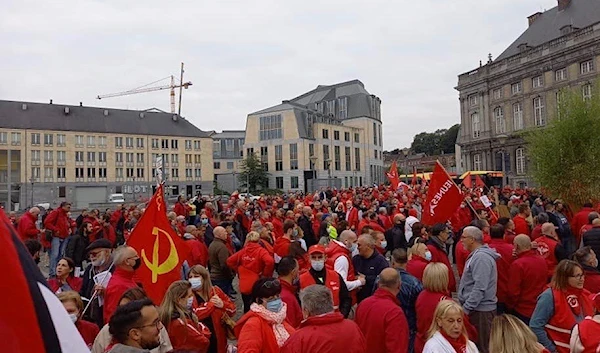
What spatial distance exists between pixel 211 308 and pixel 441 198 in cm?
657

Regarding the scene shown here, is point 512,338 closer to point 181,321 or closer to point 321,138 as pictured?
point 181,321

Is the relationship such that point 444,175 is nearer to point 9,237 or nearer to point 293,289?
point 293,289

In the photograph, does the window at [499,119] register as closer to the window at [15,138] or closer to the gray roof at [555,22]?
the gray roof at [555,22]

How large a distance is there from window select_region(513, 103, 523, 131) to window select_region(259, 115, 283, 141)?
35.0 metres

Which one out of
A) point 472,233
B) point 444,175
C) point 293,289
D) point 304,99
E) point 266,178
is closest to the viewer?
point 293,289

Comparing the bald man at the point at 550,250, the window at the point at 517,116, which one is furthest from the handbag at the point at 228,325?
the window at the point at 517,116

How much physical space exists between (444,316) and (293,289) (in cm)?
186

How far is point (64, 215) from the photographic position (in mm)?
12953

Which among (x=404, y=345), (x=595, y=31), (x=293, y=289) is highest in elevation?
(x=595, y=31)

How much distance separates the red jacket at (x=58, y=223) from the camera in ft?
42.0

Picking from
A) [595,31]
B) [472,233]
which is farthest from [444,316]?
[595,31]

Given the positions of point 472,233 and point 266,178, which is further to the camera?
point 266,178

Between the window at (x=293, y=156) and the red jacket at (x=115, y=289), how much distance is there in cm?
7179

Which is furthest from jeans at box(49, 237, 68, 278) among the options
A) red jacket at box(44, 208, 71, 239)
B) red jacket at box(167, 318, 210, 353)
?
red jacket at box(167, 318, 210, 353)
